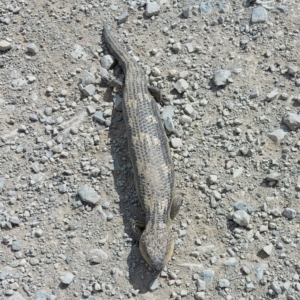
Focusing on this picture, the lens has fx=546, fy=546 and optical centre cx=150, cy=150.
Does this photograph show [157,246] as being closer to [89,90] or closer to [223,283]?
[223,283]

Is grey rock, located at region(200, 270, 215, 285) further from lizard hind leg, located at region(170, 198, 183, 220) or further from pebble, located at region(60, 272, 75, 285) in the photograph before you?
pebble, located at region(60, 272, 75, 285)

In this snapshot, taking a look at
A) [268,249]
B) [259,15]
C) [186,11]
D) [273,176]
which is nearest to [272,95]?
[273,176]

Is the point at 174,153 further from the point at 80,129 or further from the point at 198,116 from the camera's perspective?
the point at 80,129

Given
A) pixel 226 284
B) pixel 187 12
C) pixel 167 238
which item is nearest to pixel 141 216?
pixel 167 238

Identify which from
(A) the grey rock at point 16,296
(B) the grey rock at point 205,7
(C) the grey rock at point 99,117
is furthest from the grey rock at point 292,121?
(A) the grey rock at point 16,296

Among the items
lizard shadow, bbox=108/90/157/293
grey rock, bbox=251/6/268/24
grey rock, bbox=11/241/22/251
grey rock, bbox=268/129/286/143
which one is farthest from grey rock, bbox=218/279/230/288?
grey rock, bbox=251/6/268/24

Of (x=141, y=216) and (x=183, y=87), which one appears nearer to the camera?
(x=141, y=216)

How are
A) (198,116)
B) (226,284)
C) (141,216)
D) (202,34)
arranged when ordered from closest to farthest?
(226,284) < (141,216) < (198,116) < (202,34)

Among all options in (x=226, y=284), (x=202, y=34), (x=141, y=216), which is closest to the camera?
(x=226, y=284)
